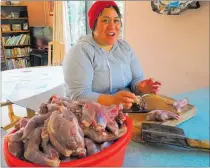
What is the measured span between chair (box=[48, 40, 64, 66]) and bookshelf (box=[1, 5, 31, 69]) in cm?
22

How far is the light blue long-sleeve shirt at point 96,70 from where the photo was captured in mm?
634

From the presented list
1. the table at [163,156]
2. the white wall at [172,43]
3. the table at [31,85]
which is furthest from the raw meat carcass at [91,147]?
the white wall at [172,43]

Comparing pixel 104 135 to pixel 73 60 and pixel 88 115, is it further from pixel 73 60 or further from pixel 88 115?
pixel 73 60

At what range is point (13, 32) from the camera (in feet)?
3.30

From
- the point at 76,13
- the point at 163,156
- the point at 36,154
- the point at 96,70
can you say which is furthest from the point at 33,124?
the point at 76,13

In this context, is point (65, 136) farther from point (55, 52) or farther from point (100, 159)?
point (55, 52)

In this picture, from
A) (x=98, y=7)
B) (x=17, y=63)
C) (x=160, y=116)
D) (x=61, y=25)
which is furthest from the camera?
(x=61, y=25)

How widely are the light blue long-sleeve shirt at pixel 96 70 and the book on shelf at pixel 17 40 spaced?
457 mm

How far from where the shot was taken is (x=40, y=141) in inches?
11.4

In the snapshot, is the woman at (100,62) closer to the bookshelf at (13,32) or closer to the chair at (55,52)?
the bookshelf at (13,32)

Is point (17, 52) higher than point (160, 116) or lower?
higher

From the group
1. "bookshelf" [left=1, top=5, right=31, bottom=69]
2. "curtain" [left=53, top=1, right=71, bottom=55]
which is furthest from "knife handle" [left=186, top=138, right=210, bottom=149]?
"curtain" [left=53, top=1, right=71, bottom=55]

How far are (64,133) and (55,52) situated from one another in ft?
3.66

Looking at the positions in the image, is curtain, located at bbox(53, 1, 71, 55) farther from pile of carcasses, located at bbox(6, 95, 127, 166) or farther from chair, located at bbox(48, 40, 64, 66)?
pile of carcasses, located at bbox(6, 95, 127, 166)
